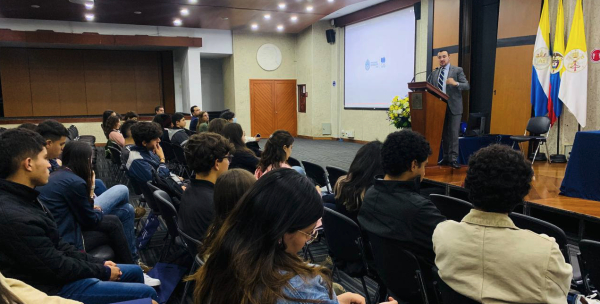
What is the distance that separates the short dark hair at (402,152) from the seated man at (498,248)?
1.58ft

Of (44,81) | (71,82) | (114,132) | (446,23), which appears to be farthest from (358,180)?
(44,81)

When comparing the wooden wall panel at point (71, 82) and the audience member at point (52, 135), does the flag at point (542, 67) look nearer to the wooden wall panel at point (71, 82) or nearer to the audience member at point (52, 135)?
the audience member at point (52, 135)

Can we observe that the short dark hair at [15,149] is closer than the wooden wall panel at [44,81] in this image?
Yes

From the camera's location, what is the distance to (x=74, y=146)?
107 inches

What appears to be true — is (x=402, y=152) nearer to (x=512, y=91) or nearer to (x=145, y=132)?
(x=145, y=132)

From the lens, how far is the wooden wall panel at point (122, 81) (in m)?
12.8

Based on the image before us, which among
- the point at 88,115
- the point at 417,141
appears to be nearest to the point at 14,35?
the point at 88,115

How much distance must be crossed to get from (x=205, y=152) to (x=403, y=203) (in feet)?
3.92

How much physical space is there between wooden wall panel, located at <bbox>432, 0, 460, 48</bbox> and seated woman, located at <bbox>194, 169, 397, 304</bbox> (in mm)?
7603

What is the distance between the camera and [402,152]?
201 centimetres

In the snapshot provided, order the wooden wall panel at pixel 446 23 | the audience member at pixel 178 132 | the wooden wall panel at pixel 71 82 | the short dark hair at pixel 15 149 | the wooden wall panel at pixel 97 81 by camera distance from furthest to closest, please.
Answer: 1. the wooden wall panel at pixel 97 81
2. the wooden wall panel at pixel 71 82
3. the wooden wall panel at pixel 446 23
4. the audience member at pixel 178 132
5. the short dark hair at pixel 15 149

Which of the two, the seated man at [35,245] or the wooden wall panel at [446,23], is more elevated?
the wooden wall panel at [446,23]

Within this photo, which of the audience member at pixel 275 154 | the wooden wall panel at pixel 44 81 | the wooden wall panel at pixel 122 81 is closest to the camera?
the audience member at pixel 275 154

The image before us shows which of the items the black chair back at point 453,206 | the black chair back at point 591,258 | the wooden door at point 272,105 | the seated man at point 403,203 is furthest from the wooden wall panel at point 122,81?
the black chair back at point 591,258
